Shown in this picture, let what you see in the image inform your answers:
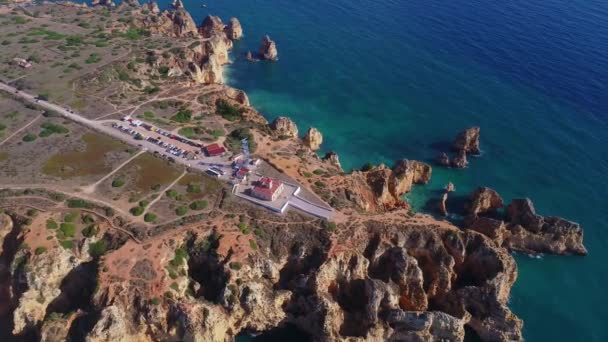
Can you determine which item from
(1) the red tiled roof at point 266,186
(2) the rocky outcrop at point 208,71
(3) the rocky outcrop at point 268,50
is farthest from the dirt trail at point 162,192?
(3) the rocky outcrop at point 268,50

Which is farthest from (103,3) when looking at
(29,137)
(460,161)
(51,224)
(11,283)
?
(460,161)

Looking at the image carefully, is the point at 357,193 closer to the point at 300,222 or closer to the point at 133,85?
the point at 300,222

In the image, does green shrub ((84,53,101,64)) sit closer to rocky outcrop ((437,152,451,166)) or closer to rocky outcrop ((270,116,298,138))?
rocky outcrop ((270,116,298,138))

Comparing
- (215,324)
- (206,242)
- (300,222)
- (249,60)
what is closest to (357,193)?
(300,222)

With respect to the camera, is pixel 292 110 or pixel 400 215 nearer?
pixel 400 215

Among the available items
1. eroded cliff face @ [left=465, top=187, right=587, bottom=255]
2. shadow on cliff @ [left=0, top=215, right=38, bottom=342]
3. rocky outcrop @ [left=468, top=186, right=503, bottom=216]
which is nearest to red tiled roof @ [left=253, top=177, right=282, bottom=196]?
shadow on cliff @ [left=0, top=215, right=38, bottom=342]

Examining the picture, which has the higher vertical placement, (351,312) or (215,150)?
(215,150)

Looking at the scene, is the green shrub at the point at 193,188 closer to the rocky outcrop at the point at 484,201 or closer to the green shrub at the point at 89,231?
the green shrub at the point at 89,231
